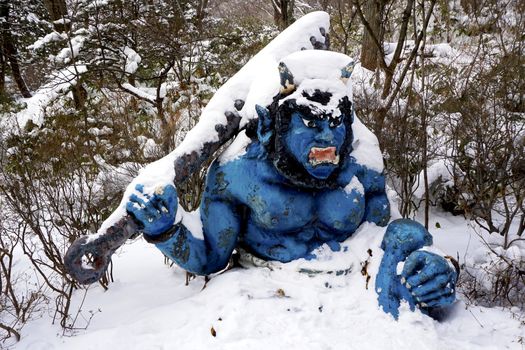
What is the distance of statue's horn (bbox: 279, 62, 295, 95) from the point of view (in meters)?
1.81

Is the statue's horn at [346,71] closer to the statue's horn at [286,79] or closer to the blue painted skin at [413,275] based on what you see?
the statue's horn at [286,79]

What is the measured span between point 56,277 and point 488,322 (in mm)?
2914

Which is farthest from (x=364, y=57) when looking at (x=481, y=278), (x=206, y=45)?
(x=481, y=278)

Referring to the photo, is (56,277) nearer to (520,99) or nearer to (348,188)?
(348,188)

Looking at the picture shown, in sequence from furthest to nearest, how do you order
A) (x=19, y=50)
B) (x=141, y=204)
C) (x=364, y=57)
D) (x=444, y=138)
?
(x=19, y=50)
(x=364, y=57)
(x=444, y=138)
(x=141, y=204)

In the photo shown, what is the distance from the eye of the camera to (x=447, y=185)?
4.07m

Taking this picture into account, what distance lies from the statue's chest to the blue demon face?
0.62 feet

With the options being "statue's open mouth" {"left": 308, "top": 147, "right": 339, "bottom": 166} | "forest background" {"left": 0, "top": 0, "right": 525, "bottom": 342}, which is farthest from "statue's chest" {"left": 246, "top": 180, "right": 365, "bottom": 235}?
"forest background" {"left": 0, "top": 0, "right": 525, "bottom": 342}

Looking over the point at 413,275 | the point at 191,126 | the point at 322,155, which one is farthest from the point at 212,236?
the point at 191,126

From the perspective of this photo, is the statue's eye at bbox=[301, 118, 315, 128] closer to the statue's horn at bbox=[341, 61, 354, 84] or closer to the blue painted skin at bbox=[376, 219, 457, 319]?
the statue's horn at bbox=[341, 61, 354, 84]

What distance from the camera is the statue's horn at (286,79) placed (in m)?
1.81

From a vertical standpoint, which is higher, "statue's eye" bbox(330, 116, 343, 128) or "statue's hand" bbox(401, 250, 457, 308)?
"statue's eye" bbox(330, 116, 343, 128)

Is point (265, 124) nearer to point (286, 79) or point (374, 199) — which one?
point (286, 79)

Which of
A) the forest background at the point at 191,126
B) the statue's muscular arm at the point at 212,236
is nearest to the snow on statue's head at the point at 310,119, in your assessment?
the statue's muscular arm at the point at 212,236
